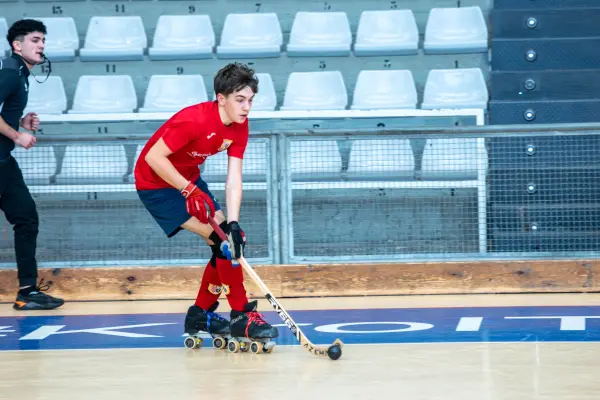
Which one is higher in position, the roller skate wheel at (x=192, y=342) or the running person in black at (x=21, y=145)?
the running person in black at (x=21, y=145)

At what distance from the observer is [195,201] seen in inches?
208

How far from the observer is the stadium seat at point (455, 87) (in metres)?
9.43

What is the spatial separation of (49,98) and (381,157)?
11.9ft

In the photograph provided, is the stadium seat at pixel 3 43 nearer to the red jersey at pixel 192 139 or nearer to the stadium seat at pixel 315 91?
the stadium seat at pixel 315 91

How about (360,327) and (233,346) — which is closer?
(233,346)

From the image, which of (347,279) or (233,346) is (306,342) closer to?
(233,346)

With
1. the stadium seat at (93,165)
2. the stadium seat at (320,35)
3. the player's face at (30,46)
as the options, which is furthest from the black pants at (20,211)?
the stadium seat at (320,35)

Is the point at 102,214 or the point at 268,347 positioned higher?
the point at 102,214

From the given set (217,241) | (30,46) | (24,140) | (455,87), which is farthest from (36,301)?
(455,87)

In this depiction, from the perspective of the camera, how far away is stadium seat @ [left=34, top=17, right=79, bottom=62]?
1006 cm

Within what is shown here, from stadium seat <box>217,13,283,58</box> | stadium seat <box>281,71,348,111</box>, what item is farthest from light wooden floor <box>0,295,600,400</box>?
stadium seat <box>217,13,283,58</box>

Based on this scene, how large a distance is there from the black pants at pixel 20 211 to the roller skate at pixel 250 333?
2.24m

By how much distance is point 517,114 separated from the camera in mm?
9188

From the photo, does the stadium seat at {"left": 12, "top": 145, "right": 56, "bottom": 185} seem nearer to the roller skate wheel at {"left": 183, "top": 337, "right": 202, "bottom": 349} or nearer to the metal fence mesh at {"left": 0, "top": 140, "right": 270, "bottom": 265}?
the metal fence mesh at {"left": 0, "top": 140, "right": 270, "bottom": 265}
